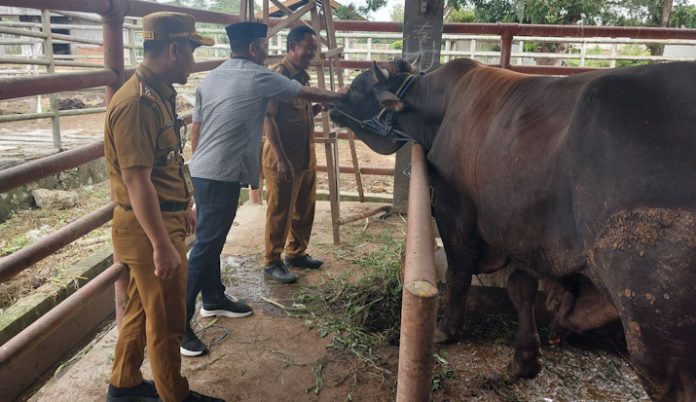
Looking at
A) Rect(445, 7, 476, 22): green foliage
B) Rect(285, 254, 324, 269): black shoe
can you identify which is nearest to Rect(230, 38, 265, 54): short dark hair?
Rect(285, 254, 324, 269): black shoe

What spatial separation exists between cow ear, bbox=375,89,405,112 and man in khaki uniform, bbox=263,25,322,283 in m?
0.74

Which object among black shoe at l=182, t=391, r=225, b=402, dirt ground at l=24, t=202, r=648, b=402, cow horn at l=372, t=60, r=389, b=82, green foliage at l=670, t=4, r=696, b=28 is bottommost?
dirt ground at l=24, t=202, r=648, b=402

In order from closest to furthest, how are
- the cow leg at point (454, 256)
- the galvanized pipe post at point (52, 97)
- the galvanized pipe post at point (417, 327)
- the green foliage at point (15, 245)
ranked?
the galvanized pipe post at point (417, 327) → the cow leg at point (454, 256) → the green foliage at point (15, 245) → the galvanized pipe post at point (52, 97)

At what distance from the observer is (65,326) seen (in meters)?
3.89

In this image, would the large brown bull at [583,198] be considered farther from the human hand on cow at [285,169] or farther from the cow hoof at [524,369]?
the human hand on cow at [285,169]

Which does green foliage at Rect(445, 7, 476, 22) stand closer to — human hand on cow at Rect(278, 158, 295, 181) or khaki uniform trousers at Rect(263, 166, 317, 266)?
khaki uniform trousers at Rect(263, 166, 317, 266)

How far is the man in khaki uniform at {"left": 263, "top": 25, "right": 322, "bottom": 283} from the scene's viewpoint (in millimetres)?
3998

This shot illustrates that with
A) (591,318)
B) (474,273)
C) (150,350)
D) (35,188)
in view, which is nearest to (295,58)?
(474,273)

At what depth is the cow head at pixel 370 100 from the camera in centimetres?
393

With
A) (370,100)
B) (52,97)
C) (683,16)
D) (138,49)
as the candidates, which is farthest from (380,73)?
(683,16)

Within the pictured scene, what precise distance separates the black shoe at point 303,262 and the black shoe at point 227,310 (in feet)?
3.00

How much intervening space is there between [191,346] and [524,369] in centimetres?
189

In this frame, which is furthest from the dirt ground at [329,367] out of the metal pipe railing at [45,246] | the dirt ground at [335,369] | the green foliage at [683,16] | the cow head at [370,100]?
the green foliage at [683,16]

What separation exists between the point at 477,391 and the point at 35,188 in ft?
17.5
